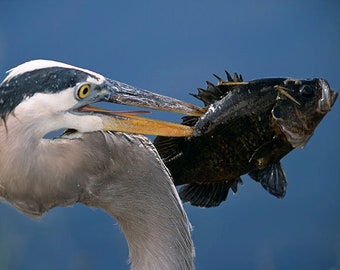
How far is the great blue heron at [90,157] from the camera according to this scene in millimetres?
847

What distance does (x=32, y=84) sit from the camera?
0.84m

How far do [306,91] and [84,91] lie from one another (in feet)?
1.14

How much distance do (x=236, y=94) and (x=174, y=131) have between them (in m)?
0.15

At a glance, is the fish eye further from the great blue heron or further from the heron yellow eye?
the heron yellow eye

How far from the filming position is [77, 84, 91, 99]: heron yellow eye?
886mm

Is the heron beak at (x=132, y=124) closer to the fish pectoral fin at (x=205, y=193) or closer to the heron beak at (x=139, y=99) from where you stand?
the heron beak at (x=139, y=99)

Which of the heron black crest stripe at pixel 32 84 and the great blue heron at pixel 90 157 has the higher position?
the heron black crest stripe at pixel 32 84

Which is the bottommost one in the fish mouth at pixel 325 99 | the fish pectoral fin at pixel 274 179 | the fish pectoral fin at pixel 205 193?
the fish pectoral fin at pixel 205 193

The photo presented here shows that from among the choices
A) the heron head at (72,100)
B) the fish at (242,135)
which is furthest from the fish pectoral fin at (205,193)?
the heron head at (72,100)

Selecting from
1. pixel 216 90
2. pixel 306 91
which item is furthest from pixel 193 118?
pixel 306 91

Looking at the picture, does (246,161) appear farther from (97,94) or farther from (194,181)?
(97,94)

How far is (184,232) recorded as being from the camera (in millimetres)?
1005

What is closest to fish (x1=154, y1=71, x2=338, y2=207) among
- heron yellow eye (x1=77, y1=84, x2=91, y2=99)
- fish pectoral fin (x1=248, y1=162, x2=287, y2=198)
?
fish pectoral fin (x1=248, y1=162, x2=287, y2=198)

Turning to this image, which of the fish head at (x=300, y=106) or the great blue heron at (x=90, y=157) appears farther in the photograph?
the fish head at (x=300, y=106)
